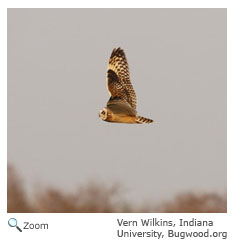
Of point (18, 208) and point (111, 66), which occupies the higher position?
point (111, 66)

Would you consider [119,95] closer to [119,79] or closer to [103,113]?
[119,79]

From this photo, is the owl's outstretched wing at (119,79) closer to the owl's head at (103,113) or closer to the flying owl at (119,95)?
the flying owl at (119,95)

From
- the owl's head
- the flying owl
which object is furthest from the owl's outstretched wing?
the owl's head

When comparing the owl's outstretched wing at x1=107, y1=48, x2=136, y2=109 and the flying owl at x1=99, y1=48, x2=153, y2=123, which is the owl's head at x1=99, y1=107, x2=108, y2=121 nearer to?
the flying owl at x1=99, y1=48, x2=153, y2=123

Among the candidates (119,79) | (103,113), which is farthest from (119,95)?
(103,113)

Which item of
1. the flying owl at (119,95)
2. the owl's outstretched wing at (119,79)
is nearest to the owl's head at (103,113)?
the flying owl at (119,95)
